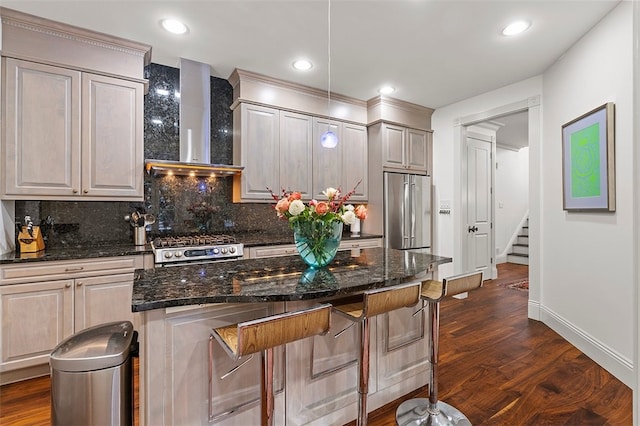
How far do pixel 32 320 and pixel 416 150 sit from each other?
175 inches

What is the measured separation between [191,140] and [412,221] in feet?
9.72

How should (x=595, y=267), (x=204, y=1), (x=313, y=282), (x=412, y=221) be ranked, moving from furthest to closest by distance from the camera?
(x=412, y=221)
(x=595, y=267)
(x=204, y=1)
(x=313, y=282)

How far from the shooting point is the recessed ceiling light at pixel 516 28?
2.35 m

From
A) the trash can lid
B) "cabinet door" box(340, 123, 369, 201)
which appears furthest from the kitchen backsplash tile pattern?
the trash can lid

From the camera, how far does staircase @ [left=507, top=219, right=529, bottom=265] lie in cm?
651

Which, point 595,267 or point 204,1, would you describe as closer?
point 204,1

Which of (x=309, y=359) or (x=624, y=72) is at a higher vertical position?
(x=624, y=72)

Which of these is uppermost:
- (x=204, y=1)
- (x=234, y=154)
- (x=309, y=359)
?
(x=204, y=1)

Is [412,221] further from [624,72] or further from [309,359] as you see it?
[309,359]

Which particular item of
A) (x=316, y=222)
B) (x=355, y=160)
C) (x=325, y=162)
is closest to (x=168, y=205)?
(x=325, y=162)

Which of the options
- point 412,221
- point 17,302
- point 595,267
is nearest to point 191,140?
point 17,302

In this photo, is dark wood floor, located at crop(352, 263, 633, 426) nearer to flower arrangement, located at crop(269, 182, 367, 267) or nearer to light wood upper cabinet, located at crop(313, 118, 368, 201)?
flower arrangement, located at crop(269, 182, 367, 267)

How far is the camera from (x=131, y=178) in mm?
2654

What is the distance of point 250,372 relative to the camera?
1.45m
